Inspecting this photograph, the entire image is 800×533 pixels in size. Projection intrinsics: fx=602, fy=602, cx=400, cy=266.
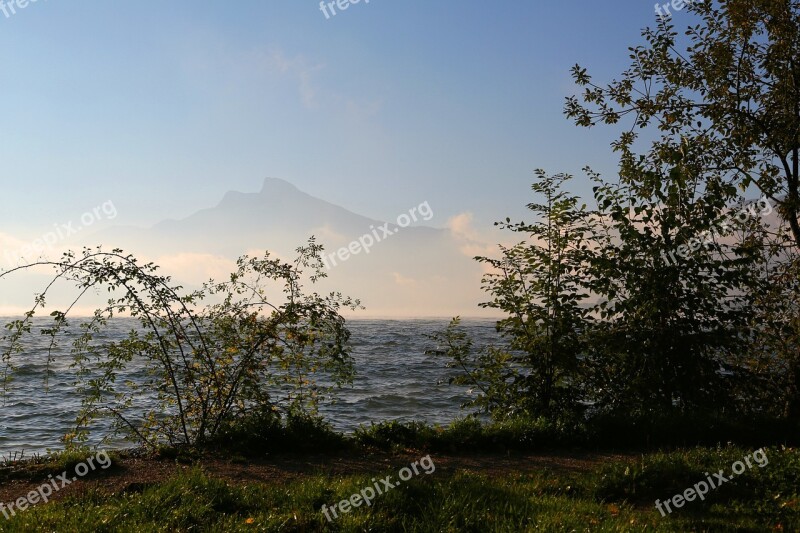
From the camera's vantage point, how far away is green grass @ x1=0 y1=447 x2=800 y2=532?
5941 mm

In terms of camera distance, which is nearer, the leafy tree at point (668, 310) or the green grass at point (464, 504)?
the green grass at point (464, 504)

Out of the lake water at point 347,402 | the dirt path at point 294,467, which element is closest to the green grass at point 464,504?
the dirt path at point 294,467

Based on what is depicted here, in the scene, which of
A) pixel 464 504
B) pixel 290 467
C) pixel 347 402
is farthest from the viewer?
pixel 347 402

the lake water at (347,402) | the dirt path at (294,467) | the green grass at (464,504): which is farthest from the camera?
the lake water at (347,402)

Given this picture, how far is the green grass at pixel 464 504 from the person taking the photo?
594cm

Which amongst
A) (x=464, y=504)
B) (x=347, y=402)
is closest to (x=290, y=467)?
(x=464, y=504)

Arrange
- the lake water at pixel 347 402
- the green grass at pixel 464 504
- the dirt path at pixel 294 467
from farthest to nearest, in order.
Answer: the lake water at pixel 347 402
the dirt path at pixel 294 467
the green grass at pixel 464 504

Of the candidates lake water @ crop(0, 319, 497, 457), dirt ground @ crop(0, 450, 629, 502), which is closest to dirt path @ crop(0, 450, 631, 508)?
dirt ground @ crop(0, 450, 629, 502)

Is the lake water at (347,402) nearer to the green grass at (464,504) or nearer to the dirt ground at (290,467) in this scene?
the dirt ground at (290,467)

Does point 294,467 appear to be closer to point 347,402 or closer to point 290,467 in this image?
point 290,467

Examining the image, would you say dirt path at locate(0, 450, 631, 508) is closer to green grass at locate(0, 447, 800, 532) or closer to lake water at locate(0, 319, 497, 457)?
green grass at locate(0, 447, 800, 532)

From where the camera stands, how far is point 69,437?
29.0 feet

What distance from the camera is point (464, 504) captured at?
6422 millimetres

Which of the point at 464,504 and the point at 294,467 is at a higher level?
→ the point at 294,467
